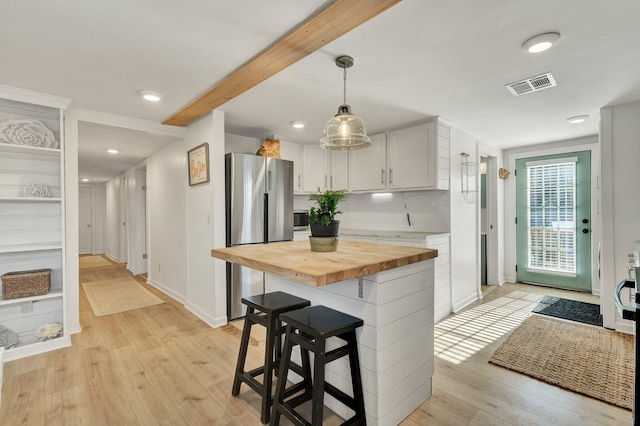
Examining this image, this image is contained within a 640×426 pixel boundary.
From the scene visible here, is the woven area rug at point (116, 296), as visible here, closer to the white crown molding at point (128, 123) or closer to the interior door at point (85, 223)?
the white crown molding at point (128, 123)

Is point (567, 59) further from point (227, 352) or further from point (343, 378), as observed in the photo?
point (227, 352)

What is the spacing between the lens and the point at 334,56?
2.10 metres

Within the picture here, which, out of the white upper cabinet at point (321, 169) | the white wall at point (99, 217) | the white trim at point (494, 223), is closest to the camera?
the white upper cabinet at point (321, 169)

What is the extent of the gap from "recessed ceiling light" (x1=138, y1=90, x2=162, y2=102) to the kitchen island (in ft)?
5.82

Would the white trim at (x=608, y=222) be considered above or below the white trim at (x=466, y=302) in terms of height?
above

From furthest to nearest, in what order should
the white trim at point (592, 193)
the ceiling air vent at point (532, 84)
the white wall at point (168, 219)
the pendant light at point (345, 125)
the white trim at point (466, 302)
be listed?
the white trim at point (592, 193) < the white wall at point (168, 219) < the white trim at point (466, 302) < the ceiling air vent at point (532, 84) < the pendant light at point (345, 125)

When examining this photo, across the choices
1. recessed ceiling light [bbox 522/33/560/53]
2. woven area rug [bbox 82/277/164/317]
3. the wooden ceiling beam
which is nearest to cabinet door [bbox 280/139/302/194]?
the wooden ceiling beam

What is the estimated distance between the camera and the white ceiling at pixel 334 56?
1656 mm

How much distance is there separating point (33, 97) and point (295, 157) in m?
2.87

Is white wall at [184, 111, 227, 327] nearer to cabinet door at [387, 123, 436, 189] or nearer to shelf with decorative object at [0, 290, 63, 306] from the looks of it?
shelf with decorative object at [0, 290, 63, 306]

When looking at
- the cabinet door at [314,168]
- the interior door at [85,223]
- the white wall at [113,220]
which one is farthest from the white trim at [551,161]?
the interior door at [85,223]

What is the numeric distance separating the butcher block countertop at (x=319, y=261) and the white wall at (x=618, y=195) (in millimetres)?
2569

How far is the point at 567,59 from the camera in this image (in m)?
2.18

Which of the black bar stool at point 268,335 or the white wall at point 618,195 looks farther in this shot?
the white wall at point 618,195
